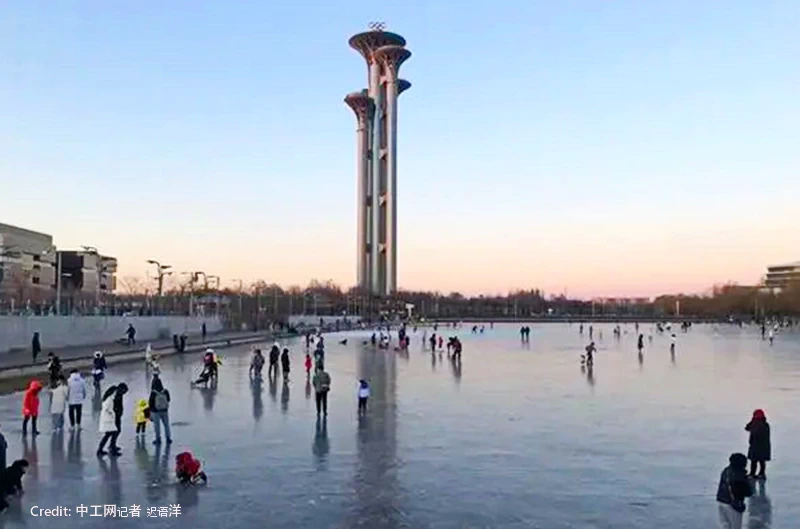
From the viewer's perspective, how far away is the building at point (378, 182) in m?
163

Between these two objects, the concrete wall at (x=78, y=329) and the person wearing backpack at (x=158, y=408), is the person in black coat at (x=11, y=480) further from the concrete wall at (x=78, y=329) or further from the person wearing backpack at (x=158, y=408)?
the concrete wall at (x=78, y=329)

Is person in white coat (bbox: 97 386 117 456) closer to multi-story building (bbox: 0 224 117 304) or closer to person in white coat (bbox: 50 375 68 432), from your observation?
person in white coat (bbox: 50 375 68 432)

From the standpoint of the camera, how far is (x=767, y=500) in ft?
35.0

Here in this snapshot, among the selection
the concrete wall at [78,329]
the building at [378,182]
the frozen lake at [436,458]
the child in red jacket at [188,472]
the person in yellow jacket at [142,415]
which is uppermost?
the building at [378,182]

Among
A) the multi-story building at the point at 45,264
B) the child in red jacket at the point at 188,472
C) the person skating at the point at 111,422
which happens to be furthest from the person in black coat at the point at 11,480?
the multi-story building at the point at 45,264

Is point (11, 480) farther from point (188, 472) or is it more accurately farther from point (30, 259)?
point (30, 259)

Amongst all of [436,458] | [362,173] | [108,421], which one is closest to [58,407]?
[108,421]

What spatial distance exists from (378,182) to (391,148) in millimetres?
7815

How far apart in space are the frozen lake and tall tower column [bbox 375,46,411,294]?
137 metres

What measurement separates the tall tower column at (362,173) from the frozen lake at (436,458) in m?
138

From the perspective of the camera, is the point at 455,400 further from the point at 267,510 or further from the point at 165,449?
the point at 267,510

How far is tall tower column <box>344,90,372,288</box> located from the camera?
537 ft

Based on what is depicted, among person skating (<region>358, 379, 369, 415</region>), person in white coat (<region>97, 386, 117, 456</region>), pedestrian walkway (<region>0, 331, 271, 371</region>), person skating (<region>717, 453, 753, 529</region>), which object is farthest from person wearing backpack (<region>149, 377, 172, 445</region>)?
pedestrian walkway (<region>0, 331, 271, 371</region>)

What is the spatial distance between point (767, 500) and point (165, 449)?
924 centimetres
